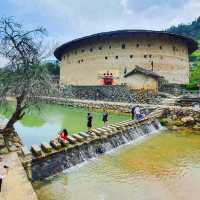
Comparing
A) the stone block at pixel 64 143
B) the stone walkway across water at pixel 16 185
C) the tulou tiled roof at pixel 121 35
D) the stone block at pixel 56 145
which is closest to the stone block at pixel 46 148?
the stone block at pixel 56 145

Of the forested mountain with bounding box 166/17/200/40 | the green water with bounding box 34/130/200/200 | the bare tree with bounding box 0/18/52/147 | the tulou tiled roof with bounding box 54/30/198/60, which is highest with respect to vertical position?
the forested mountain with bounding box 166/17/200/40

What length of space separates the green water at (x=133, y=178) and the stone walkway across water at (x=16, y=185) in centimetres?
73

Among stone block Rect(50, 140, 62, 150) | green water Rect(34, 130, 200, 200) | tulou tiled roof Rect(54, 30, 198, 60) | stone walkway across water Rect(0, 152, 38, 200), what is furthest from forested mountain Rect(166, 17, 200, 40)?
stone walkway across water Rect(0, 152, 38, 200)

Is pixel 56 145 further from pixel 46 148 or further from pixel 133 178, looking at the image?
pixel 133 178

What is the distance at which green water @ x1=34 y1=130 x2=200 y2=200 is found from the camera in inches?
269

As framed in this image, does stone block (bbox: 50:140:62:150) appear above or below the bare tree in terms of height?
below

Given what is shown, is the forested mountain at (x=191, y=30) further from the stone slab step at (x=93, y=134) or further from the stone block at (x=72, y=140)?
the stone block at (x=72, y=140)

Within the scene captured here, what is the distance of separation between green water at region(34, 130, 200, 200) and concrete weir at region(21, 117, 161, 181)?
0.29 meters

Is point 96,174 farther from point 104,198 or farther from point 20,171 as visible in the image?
point 20,171

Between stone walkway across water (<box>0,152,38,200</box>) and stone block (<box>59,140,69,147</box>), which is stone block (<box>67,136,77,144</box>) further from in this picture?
stone walkway across water (<box>0,152,38,200</box>)

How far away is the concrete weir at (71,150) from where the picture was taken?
25.0ft

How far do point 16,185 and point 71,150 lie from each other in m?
3.22

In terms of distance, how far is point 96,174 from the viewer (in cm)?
823

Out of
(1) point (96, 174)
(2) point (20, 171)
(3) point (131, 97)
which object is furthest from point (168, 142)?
(3) point (131, 97)
